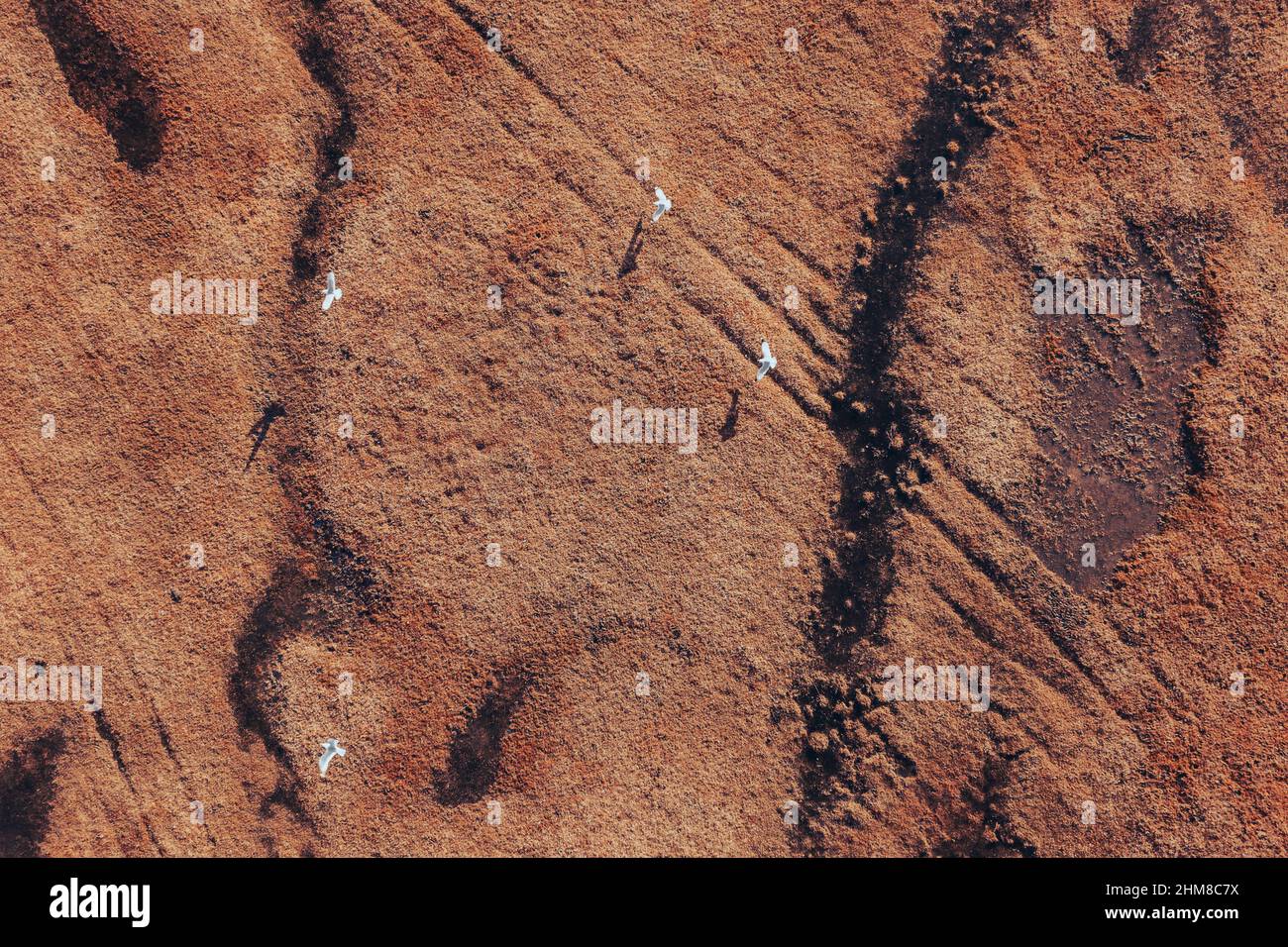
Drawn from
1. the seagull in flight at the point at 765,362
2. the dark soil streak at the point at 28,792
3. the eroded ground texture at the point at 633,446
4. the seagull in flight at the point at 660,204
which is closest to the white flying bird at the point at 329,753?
the eroded ground texture at the point at 633,446

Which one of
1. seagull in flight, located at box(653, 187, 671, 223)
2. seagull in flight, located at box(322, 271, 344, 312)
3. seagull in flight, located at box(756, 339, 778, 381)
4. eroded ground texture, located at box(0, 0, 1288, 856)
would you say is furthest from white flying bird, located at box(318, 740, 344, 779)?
seagull in flight, located at box(653, 187, 671, 223)

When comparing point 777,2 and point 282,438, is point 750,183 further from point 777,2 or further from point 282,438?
point 282,438

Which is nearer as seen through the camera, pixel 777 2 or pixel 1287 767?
pixel 1287 767

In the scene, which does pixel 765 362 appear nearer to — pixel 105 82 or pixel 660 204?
pixel 660 204

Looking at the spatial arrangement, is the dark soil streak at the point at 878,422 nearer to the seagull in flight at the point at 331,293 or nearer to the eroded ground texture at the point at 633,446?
the eroded ground texture at the point at 633,446

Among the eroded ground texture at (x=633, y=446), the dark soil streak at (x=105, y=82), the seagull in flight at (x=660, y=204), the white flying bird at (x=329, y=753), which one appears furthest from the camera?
the dark soil streak at (x=105, y=82)

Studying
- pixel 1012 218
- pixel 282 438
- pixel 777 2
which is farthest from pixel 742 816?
pixel 777 2

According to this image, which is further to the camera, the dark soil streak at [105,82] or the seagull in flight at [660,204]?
the dark soil streak at [105,82]

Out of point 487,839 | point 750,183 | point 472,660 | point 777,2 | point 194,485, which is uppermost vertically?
point 777,2
